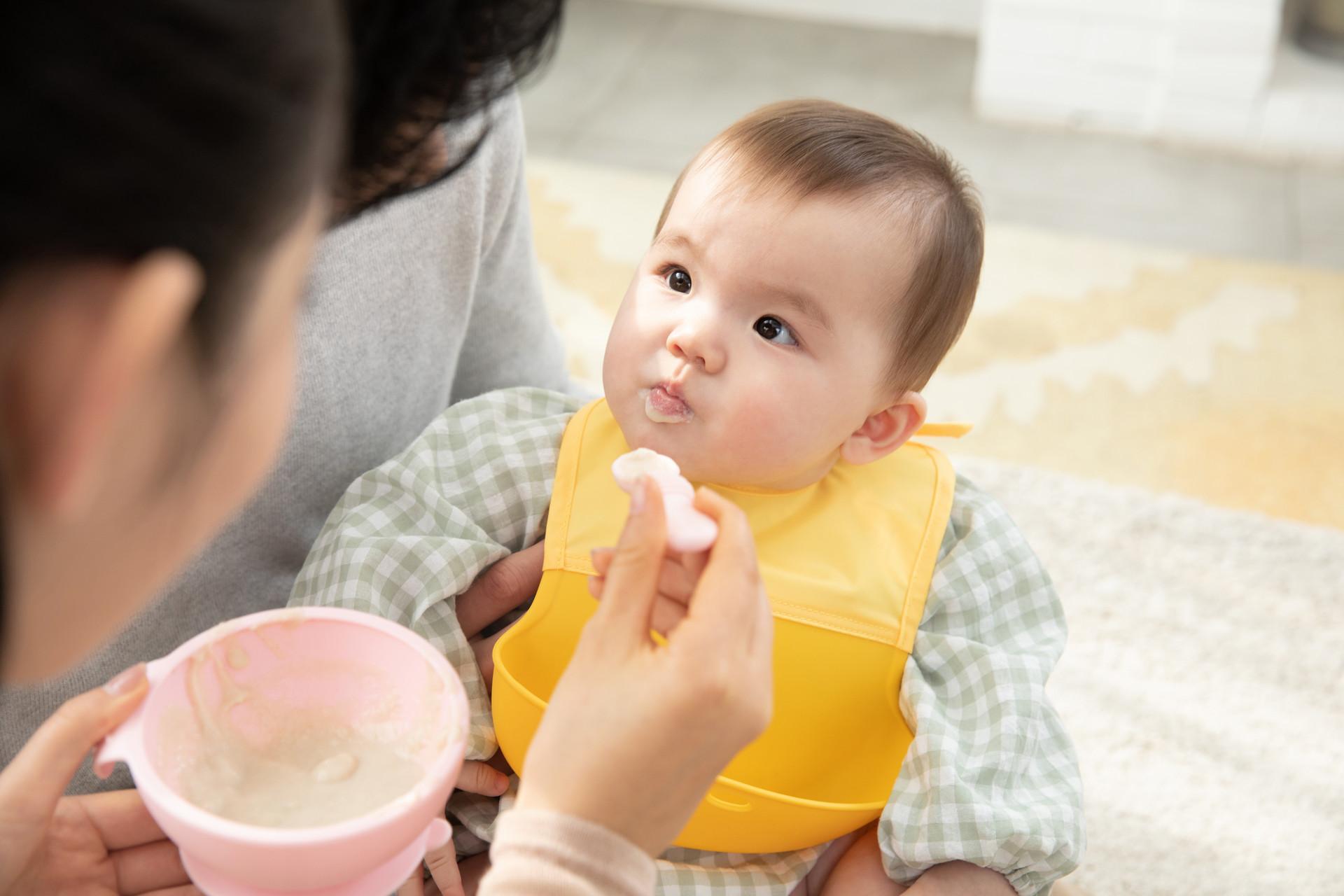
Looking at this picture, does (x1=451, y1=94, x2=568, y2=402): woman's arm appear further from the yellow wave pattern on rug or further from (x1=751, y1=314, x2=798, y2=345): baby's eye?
the yellow wave pattern on rug

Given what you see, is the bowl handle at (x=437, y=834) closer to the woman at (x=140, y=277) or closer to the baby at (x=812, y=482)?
the baby at (x=812, y=482)

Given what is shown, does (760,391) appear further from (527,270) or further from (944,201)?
(527,270)

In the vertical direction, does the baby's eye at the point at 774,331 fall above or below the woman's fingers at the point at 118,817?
above

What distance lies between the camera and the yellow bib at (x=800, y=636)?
1.06 m

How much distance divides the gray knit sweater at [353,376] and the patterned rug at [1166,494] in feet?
2.45

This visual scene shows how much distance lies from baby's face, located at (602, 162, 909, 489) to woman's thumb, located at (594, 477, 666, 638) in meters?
0.32

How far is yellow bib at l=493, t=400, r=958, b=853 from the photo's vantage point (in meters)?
1.06

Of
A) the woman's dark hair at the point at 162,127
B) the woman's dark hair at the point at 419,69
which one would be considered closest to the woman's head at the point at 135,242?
the woman's dark hair at the point at 162,127

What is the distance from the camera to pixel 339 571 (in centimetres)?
106

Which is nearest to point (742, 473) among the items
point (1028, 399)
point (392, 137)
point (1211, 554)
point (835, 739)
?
point (835, 739)

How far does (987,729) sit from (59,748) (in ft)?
2.28

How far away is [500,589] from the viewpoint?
1113mm

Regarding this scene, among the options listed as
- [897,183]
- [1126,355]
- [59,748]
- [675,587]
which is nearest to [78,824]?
[59,748]

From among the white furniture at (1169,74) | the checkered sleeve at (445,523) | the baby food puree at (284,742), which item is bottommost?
the white furniture at (1169,74)
